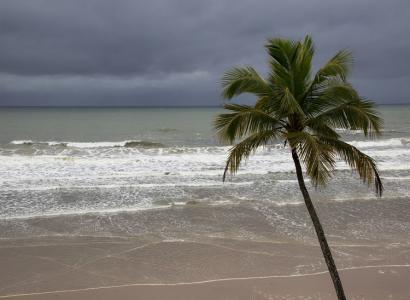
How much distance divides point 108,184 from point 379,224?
11949mm

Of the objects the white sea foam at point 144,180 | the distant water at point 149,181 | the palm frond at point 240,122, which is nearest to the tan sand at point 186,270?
the distant water at point 149,181

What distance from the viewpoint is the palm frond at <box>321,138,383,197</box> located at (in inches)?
258

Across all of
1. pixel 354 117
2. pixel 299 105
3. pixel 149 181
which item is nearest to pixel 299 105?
pixel 299 105

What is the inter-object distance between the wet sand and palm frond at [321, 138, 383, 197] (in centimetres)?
398

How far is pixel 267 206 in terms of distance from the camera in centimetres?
1675

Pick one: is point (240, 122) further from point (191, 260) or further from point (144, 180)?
point (144, 180)

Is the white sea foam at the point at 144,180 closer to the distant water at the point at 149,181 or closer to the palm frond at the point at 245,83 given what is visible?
the distant water at the point at 149,181

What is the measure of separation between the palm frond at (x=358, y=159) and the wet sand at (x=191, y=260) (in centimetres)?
398

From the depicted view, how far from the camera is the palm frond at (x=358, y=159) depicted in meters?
6.55

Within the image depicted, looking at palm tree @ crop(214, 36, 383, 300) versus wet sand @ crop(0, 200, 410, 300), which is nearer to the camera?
palm tree @ crop(214, 36, 383, 300)

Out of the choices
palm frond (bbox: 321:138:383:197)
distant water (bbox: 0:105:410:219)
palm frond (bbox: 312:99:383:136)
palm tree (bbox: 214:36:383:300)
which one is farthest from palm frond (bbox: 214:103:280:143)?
distant water (bbox: 0:105:410:219)

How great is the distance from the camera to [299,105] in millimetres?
6766

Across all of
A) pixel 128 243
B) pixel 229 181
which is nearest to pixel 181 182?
pixel 229 181

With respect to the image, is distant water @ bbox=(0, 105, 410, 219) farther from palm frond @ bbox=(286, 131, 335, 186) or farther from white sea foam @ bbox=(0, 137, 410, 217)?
palm frond @ bbox=(286, 131, 335, 186)
